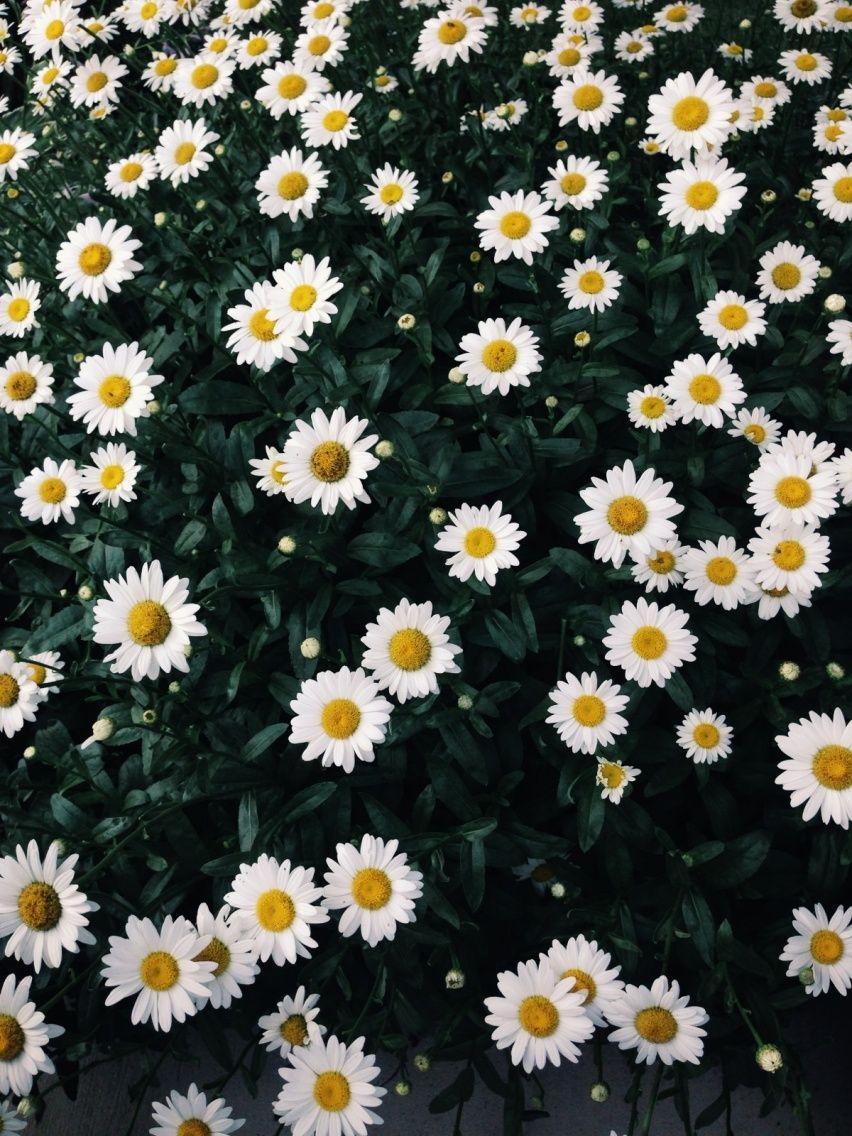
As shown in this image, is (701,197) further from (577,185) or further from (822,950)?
(822,950)

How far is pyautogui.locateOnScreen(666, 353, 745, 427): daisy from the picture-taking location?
111 inches

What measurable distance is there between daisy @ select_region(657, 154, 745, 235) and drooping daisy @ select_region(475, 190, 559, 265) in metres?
0.40

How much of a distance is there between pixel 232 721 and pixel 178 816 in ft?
1.06

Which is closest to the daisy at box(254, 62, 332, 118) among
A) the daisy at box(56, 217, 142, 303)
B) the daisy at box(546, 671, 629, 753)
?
the daisy at box(56, 217, 142, 303)

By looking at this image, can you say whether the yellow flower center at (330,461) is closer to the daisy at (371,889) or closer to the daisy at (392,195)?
the daisy at (371,889)

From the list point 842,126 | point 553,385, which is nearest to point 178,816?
point 553,385

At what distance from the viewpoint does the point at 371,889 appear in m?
2.38

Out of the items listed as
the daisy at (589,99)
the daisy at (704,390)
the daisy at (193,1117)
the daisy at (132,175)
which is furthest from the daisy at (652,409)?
the daisy at (193,1117)

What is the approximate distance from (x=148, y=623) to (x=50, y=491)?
81 cm

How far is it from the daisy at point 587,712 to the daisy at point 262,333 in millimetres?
1380

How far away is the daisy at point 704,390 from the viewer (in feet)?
9.28

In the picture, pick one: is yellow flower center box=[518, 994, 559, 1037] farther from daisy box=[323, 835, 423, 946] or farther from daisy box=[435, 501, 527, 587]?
daisy box=[435, 501, 527, 587]

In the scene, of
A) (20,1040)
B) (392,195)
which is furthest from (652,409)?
(20,1040)

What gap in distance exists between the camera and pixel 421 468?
9.55 ft
